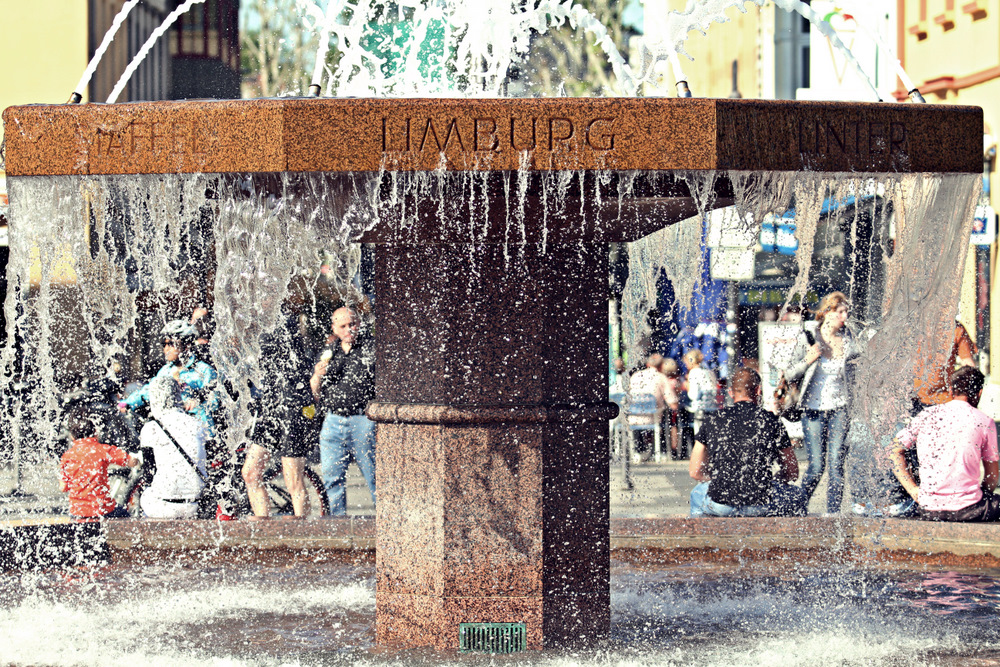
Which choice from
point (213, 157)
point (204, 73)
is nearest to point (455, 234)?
point (213, 157)

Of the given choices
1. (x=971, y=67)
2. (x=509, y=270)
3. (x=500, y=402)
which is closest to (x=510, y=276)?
(x=509, y=270)

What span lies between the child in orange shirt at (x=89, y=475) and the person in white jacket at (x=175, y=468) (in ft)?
0.62

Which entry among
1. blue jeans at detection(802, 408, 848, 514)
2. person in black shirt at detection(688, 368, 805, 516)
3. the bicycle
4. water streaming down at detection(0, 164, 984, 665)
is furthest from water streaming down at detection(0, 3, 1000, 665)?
the bicycle

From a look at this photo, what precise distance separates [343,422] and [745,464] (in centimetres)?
237

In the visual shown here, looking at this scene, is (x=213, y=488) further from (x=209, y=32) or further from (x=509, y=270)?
(x=209, y=32)

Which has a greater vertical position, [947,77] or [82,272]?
[947,77]

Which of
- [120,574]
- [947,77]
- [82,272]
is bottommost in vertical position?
[120,574]

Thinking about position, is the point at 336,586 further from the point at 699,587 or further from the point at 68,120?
the point at 68,120

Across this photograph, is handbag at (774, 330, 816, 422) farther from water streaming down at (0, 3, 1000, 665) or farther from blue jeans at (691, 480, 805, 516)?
water streaming down at (0, 3, 1000, 665)

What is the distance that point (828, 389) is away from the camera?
9.27m

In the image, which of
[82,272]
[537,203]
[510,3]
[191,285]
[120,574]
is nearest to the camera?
[537,203]

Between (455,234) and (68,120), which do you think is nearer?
(68,120)

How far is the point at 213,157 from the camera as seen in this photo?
4.01m

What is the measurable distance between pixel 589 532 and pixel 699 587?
164 centimetres
